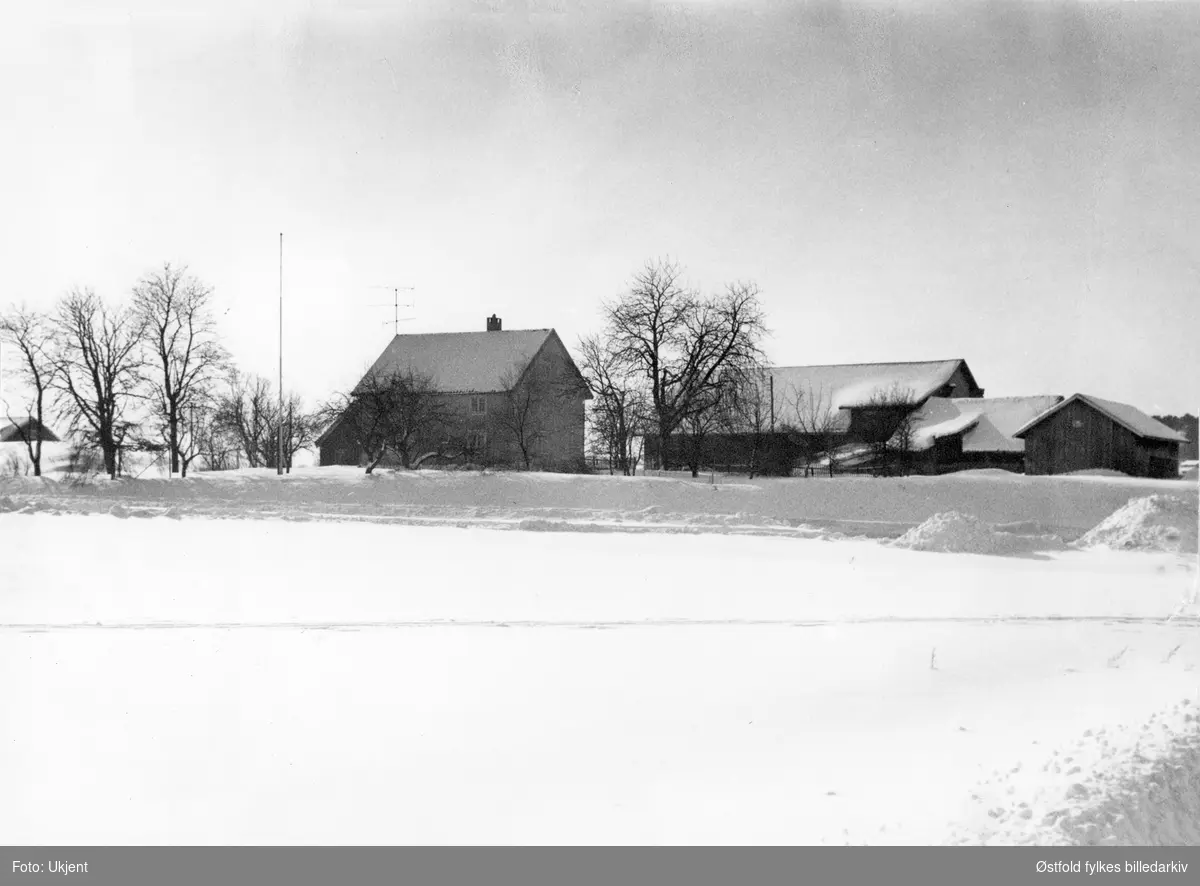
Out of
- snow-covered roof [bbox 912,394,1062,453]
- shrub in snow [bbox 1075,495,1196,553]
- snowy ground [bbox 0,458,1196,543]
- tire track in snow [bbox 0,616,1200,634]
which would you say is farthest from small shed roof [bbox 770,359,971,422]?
tire track in snow [bbox 0,616,1200,634]

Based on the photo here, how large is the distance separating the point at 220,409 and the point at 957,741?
24207mm

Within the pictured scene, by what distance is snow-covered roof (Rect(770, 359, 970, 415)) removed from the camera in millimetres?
20078

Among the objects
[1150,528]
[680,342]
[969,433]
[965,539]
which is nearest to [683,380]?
[680,342]

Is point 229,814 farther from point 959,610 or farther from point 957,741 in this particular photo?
point 959,610

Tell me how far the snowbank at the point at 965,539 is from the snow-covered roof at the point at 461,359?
10.5 metres

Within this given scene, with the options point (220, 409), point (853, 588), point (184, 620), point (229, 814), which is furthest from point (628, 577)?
point (220, 409)

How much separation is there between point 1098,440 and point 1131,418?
1894 mm

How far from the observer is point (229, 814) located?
5242 millimetres

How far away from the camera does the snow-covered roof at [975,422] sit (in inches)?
902

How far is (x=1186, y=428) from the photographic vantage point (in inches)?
677

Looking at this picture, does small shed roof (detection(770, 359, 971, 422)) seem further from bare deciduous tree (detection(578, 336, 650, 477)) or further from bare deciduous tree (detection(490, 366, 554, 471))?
bare deciduous tree (detection(490, 366, 554, 471))

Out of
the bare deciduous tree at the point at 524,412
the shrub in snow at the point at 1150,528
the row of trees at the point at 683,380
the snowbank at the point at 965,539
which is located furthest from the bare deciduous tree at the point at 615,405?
the shrub in snow at the point at 1150,528

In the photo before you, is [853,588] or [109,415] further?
[109,415]

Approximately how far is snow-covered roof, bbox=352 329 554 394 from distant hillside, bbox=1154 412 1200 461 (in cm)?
1309
